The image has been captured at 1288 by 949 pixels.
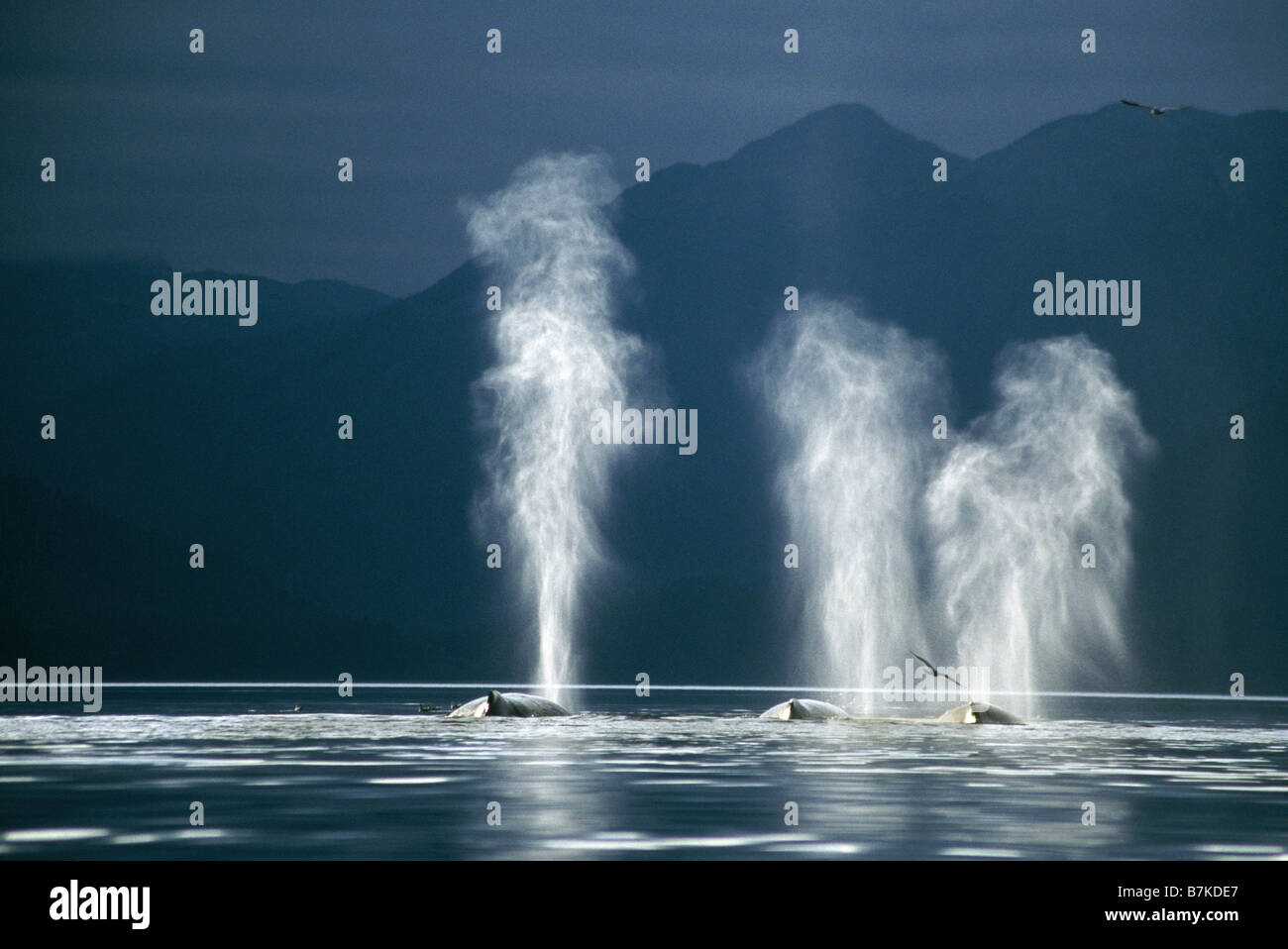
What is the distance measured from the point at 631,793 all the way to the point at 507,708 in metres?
49.1

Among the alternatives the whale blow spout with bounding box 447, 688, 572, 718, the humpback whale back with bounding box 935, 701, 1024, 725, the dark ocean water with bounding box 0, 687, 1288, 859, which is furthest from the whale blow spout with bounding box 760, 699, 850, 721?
the whale blow spout with bounding box 447, 688, 572, 718

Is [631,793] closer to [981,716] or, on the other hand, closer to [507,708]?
[981,716]

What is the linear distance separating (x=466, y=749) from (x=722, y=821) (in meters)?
27.2

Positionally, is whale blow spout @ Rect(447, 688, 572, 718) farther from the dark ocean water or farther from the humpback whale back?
the humpback whale back

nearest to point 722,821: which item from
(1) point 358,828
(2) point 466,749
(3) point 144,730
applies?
(1) point 358,828

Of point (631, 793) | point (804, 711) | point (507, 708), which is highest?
point (631, 793)

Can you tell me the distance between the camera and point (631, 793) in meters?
44.8

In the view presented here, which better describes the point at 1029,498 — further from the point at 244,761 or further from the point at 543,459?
the point at 244,761

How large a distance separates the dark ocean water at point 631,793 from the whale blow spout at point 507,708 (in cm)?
1071

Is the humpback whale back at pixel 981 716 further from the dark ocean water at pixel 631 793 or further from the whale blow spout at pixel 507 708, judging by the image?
the whale blow spout at pixel 507 708

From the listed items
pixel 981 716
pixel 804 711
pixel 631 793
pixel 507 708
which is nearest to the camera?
pixel 631 793

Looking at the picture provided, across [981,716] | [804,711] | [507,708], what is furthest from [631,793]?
[804,711]

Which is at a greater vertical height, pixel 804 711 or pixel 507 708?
pixel 507 708
